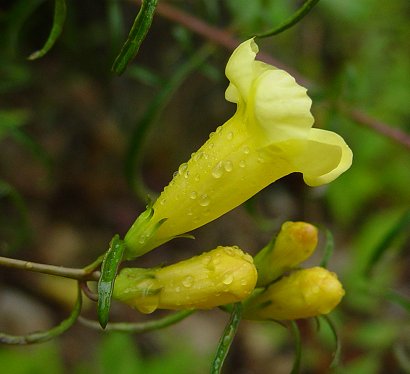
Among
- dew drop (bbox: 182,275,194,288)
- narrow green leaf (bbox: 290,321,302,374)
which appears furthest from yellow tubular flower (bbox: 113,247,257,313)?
narrow green leaf (bbox: 290,321,302,374)

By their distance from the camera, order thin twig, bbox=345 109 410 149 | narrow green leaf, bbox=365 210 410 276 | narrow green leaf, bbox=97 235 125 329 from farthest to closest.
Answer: thin twig, bbox=345 109 410 149 → narrow green leaf, bbox=365 210 410 276 → narrow green leaf, bbox=97 235 125 329

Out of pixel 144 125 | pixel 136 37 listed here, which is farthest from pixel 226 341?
pixel 144 125

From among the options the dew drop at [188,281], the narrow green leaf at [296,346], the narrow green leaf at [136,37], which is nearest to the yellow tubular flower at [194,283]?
the dew drop at [188,281]

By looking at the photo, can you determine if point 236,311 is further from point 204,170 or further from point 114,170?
point 114,170

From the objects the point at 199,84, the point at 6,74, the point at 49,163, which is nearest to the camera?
the point at 49,163

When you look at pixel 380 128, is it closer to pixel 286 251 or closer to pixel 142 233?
pixel 286 251

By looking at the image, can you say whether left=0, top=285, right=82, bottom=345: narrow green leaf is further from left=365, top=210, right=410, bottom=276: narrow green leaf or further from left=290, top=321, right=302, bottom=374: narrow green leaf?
left=365, top=210, right=410, bottom=276: narrow green leaf

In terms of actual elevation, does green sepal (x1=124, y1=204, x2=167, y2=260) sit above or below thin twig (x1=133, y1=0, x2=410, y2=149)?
below

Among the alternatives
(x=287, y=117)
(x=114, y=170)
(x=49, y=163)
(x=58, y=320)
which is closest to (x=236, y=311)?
(x=287, y=117)
